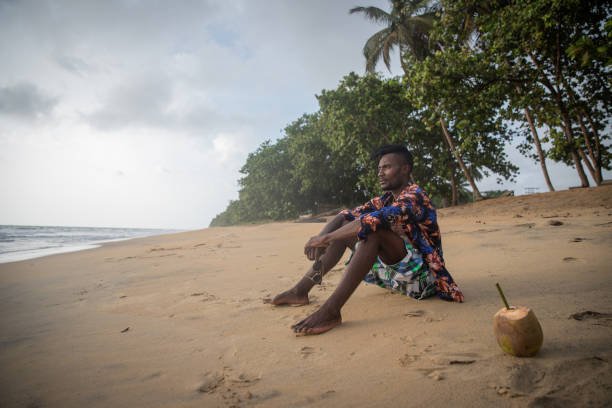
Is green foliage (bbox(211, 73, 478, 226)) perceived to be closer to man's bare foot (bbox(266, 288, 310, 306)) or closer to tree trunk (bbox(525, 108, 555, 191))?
tree trunk (bbox(525, 108, 555, 191))

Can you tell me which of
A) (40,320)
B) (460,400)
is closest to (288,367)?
(460,400)

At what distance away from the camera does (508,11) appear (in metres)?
8.84

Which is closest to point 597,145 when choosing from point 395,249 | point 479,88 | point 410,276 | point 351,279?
point 479,88

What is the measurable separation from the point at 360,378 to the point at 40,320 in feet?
9.98

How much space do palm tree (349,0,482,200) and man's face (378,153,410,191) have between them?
14475 mm

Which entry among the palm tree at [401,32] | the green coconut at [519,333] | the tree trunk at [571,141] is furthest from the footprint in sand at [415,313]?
the palm tree at [401,32]

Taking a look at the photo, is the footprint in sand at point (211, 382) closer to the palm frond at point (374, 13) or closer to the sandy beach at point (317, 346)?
the sandy beach at point (317, 346)

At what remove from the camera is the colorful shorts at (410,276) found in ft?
7.47

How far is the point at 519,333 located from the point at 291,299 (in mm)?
1721

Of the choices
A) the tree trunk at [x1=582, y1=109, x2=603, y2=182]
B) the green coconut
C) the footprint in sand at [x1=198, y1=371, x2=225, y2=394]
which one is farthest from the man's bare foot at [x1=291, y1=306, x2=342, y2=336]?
the tree trunk at [x1=582, y1=109, x2=603, y2=182]

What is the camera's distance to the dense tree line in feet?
29.7

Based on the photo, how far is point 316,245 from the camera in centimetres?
251

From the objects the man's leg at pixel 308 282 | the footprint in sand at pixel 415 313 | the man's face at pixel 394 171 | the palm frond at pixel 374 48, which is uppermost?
the palm frond at pixel 374 48

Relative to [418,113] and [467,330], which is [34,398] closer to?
[467,330]
